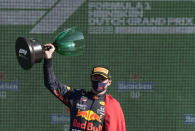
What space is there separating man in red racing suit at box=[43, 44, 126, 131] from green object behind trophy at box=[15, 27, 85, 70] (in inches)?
4.0

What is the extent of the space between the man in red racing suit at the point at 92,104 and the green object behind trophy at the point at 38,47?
0.33 ft

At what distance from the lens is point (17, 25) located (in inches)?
192

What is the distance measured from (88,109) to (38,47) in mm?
730

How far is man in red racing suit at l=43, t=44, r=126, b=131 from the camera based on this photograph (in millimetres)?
2816

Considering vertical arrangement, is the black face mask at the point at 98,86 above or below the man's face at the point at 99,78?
below

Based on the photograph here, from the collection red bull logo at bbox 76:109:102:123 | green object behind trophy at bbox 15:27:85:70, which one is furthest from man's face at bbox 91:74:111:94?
green object behind trophy at bbox 15:27:85:70

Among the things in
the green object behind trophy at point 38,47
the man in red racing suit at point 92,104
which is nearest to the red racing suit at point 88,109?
the man in red racing suit at point 92,104

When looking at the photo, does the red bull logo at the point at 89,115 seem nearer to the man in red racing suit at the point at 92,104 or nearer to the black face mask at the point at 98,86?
the man in red racing suit at the point at 92,104

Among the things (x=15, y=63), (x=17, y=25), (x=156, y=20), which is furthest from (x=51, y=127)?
(x=156, y=20)

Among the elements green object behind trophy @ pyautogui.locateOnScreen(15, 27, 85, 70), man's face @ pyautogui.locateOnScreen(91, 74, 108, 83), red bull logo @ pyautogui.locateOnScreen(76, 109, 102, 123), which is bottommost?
red bull logo @ pyautogui.locateOnScreen(76, 109, 102, 123)

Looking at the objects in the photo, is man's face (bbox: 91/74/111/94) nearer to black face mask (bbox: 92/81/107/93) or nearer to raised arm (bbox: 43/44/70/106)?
black face mask (bbox: 92/81/107/93)

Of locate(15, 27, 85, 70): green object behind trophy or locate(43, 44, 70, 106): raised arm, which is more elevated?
locate(15, 27, 85, 70): green object behind trophy

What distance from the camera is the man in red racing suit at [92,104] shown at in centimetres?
282

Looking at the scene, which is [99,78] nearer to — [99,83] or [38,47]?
[99,83]
